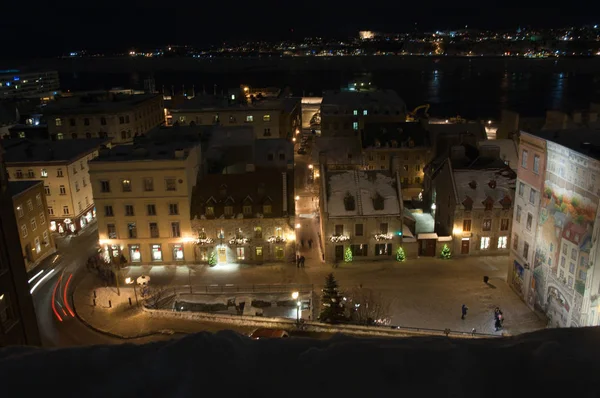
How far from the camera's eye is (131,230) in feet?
141

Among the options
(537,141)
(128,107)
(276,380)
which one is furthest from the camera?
(128,107)

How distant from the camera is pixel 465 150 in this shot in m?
53.2

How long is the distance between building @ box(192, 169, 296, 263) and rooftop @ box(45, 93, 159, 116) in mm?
41249

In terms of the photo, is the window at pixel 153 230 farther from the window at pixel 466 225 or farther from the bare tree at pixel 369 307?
the window at pixel 466 225

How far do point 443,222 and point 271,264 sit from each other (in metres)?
16.1

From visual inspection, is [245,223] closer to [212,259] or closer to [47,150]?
[212,259]

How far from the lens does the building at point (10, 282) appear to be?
71.1 feet

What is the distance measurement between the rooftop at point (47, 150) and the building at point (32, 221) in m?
5.55

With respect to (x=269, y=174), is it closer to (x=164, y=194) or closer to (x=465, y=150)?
(x=164, y=194)

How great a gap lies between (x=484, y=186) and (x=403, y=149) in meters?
20.0

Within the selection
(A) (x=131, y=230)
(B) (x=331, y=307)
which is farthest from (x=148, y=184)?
(B) (x=331, y=307)

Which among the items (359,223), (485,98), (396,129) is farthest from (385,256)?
(485,98)

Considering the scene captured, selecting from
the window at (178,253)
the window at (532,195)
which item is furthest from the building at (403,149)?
the window at (178,253)

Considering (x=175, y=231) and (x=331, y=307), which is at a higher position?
(x=175, y=231)
